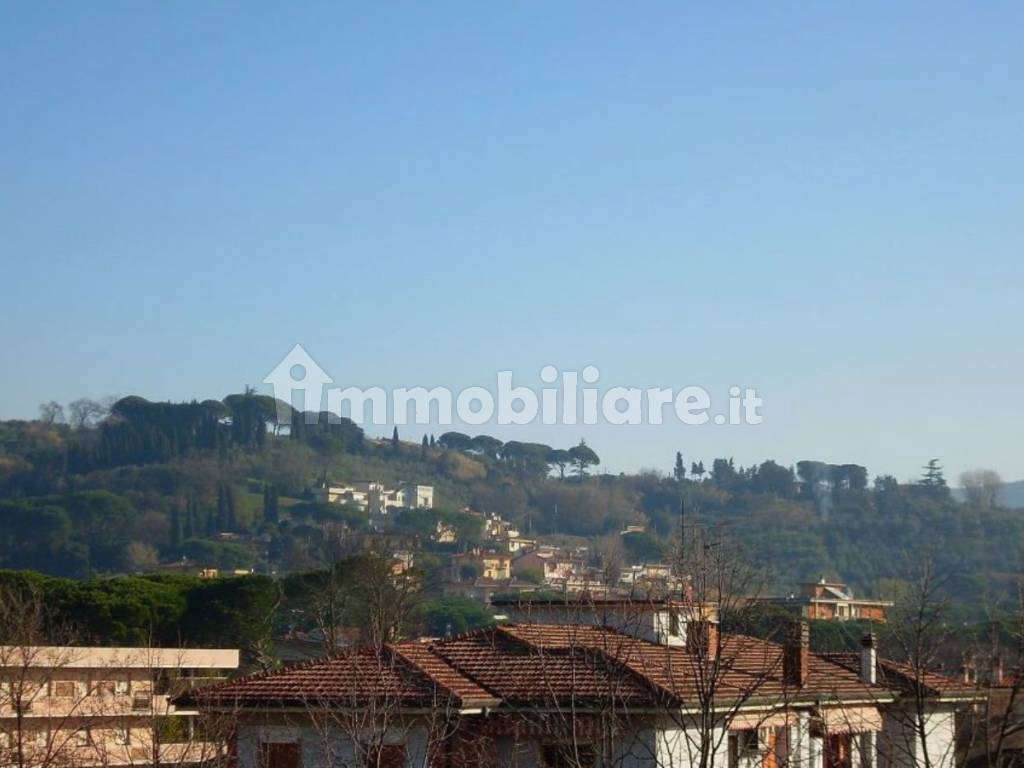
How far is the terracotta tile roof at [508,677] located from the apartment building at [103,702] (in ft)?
4.21

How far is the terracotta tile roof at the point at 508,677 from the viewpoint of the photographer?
68.4ft

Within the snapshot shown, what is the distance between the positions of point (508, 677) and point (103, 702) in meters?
13.3

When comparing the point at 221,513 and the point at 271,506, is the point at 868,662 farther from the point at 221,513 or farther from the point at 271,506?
the point at 271,506

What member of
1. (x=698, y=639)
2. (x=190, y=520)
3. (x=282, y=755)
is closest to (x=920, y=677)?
(x=698, y=639)

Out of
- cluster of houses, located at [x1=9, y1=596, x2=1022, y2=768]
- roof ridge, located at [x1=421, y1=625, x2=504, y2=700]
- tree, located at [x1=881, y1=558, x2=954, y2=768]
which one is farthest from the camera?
roof ridge, located at [x1=421, y1=625, x2=504, y2=700]

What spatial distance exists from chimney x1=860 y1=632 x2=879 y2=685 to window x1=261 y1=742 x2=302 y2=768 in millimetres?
7824

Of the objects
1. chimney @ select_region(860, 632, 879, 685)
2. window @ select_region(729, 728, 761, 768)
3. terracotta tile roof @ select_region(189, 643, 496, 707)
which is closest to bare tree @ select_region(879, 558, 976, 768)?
chimney @ select_region(860, 632, 879, 685)

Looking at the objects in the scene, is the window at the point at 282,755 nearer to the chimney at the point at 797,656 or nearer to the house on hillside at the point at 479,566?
the chimney at the point at 797,656

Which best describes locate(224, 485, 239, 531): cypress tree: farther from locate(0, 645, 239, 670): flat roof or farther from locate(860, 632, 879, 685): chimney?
locate(860, 632, 879, 685): chimney

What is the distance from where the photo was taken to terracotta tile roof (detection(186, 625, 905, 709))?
821 inches

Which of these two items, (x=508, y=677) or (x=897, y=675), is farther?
(x=897, y=675)

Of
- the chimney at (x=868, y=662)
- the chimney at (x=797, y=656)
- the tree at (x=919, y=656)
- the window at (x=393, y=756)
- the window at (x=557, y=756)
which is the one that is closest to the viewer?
the tree at (x=919, y=656)

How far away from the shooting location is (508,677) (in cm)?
2256

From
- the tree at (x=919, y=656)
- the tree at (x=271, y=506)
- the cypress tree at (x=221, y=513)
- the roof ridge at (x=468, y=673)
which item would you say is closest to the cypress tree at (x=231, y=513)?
the cypress tree at (x=221, y=513)
